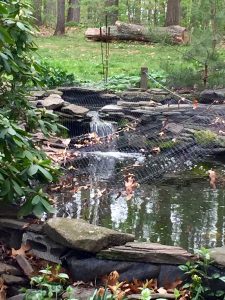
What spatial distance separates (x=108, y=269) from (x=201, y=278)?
650mm

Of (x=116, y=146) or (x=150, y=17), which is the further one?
(x=150, y=17)

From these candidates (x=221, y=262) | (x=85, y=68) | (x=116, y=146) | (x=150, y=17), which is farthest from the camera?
(x=150, y=17)

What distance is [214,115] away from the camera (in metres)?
8.60

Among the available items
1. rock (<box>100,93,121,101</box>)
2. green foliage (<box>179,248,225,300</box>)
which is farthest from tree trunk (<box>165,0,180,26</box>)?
green foliage (<box>179,248,225,300</box>)

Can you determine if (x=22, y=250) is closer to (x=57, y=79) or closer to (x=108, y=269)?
(x=108, y=269)

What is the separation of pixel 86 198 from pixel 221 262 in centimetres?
242

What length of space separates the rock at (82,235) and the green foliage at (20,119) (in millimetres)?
175

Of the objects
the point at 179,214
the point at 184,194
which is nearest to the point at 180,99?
the point at 184,194

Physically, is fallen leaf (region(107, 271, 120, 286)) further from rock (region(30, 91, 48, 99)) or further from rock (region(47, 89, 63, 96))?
rock (region(47, 89, 63, 96))

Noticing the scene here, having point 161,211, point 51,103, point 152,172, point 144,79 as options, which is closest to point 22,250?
point 161,211

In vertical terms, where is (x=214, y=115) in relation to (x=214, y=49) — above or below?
below

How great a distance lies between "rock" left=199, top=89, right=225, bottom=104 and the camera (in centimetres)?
991

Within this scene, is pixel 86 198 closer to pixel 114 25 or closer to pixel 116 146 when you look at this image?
pixel 116 146

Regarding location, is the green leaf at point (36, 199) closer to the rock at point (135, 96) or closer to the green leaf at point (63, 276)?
the green leaf at point (63, 276)
